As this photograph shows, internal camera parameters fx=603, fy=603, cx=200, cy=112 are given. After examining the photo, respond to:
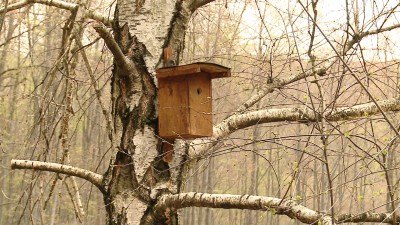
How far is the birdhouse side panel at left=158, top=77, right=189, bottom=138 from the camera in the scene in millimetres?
3102

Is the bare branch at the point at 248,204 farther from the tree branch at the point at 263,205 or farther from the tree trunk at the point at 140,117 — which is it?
the tree trunk at the point at 140,117

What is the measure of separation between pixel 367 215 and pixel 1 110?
63.6 ft

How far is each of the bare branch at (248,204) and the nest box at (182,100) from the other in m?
0.35

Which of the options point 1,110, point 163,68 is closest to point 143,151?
point 163,68

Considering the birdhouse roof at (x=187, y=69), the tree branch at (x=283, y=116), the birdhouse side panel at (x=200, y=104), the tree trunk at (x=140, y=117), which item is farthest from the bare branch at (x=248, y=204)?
the birdhouse roof at (x=187, y=69)

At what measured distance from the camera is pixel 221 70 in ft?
10.6

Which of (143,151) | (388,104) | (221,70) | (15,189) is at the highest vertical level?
(15,189)

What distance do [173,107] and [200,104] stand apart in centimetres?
21

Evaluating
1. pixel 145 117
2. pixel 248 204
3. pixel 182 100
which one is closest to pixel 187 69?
pixel 182 100

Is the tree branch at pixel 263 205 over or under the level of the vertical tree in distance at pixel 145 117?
under

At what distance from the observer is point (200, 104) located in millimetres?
3270

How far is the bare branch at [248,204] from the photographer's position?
249 centimetres

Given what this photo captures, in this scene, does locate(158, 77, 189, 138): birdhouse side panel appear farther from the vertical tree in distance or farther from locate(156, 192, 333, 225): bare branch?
locate(156, 192, 333, 225): bare branch

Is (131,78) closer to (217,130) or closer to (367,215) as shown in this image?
(217,130)
